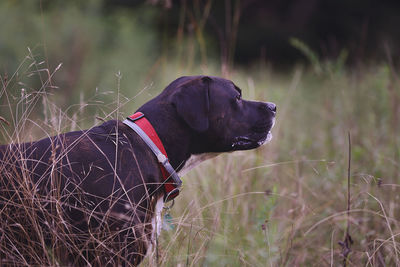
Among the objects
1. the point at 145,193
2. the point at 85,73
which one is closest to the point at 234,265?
the point at 145,193

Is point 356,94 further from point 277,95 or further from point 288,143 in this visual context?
point 277,95

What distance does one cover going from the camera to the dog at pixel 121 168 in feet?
8.36

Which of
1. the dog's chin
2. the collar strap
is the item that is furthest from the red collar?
the dog's chin

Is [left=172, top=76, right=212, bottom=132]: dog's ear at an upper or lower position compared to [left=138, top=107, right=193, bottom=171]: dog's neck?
upper

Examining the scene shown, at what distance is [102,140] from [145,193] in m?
0.41

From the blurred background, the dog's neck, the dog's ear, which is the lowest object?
the blurred background

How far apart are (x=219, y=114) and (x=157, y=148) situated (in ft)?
1.89

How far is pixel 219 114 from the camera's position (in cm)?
322

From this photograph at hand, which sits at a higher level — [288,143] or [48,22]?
[48,22]

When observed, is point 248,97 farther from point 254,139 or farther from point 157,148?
point 157,148

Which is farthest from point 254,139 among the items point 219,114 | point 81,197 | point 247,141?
point 81,197

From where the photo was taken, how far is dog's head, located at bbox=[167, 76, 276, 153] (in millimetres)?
3014

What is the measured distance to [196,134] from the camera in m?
3.09

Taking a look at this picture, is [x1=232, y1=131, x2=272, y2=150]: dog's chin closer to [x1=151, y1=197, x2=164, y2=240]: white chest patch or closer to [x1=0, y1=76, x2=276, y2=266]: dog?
[x1=0, y1=76, x2=276, y2=266]: dog
